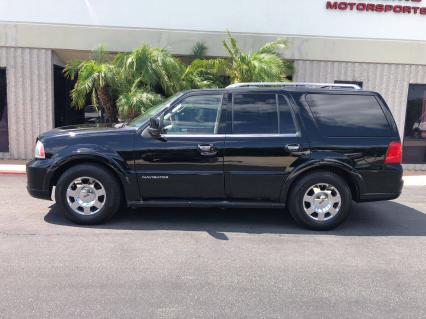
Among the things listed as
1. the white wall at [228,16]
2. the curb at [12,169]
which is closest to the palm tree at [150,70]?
the white wall at [228,16]

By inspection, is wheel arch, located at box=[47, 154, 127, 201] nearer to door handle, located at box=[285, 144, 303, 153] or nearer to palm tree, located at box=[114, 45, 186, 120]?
door handle, located at box=[285, 144, 303, 153]

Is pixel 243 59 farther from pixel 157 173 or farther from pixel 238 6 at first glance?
pixel 157 173

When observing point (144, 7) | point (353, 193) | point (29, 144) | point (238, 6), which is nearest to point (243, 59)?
point (238, 6)

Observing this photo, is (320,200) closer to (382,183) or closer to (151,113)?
(382,183)

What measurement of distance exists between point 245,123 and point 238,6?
6374mm

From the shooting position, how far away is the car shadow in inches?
225

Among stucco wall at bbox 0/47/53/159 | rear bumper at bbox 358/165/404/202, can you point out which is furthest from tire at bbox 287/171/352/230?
stucco wall at bbox 0/47/53/159

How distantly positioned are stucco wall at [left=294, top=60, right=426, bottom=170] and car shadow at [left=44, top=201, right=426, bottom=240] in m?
5.26

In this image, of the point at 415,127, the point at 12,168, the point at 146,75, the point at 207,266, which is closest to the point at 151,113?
the point at 207,266

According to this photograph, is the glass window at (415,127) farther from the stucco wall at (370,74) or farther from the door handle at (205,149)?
the door handle at (205,149)

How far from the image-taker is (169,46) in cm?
1094

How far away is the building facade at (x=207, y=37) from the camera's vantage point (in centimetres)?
1073

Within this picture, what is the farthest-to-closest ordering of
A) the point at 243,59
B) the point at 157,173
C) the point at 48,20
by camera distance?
the point at 48,20
the point at 243,59
the point at 157,173

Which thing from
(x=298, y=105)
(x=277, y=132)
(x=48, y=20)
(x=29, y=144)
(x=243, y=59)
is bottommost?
(x=29, y=144)
